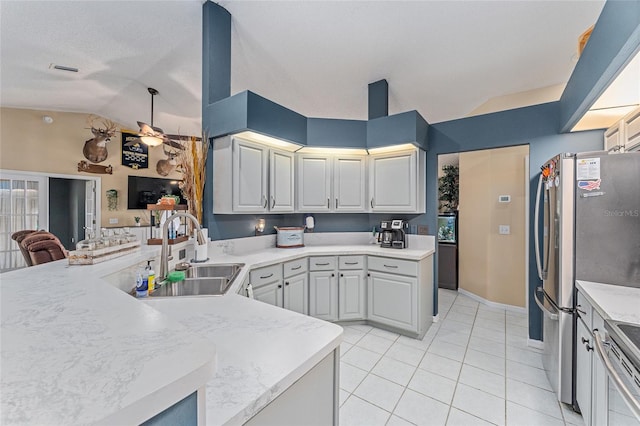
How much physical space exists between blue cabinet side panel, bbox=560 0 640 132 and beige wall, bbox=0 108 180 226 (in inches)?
289

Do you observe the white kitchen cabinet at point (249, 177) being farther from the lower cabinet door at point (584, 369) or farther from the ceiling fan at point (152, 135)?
the lower cabinet door at point (584, 369)

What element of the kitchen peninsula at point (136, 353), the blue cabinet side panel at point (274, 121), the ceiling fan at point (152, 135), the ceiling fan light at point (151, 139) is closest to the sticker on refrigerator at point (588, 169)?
the kitchen peninsula at point (136, 353)

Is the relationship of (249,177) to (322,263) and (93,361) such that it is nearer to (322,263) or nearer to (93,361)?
(322,263)

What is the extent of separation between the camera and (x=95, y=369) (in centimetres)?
45

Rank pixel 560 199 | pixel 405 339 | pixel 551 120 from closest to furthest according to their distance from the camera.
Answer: pixel 560 199, pixel 551 120, pixel 405 339

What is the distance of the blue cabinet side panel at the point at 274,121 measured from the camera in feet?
7.75

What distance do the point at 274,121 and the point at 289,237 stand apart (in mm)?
1360

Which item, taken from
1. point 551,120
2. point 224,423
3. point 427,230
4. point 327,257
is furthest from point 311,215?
point 224,423

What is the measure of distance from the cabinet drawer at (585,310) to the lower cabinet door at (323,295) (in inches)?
79.1

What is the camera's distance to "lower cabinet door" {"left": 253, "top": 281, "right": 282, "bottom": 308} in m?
2.36

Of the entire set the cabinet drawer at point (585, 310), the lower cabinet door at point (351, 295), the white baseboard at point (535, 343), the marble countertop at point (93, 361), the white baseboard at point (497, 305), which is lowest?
the white baseboard at point (535, 343)

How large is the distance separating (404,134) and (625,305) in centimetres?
216

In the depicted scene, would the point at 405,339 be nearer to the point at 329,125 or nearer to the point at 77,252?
the point at 329,125

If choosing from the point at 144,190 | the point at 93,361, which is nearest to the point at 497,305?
the point at 93,361
